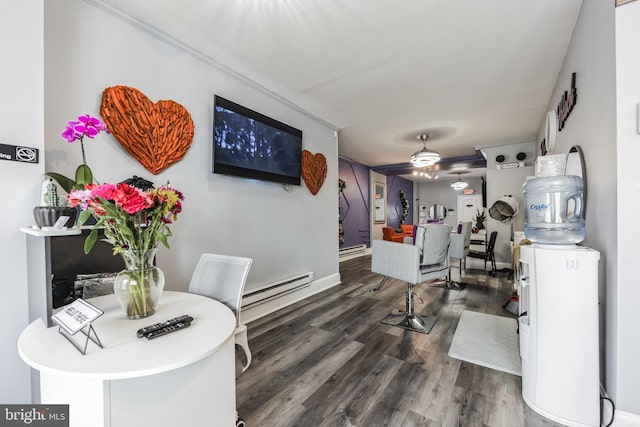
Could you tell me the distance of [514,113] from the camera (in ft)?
12.6

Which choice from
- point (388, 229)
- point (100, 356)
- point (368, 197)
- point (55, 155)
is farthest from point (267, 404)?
point (368, 197)

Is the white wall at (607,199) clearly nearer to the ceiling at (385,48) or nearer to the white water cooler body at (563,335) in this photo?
the white water cooler body at (563,335)

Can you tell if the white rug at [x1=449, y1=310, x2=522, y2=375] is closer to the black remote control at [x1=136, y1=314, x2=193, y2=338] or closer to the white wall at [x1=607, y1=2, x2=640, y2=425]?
the white wall at [x1=607, y1=2, x2=640, y2=425]

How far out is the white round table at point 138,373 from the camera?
2.53 ft

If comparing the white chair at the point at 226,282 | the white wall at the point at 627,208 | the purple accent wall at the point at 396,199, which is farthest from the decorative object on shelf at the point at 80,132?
the purple accent wall at the point at 396,199

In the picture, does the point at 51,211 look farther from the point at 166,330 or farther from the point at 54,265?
the point at 166,330

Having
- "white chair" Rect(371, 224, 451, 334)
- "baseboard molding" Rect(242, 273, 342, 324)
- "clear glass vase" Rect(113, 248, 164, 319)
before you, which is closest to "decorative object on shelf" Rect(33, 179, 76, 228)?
"clear glass vase" Rect(113, 248, 164, 319)

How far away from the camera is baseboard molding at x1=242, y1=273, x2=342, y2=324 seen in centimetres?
284

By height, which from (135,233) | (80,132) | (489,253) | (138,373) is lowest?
(489,253)

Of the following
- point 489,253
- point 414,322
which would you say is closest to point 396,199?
point 489,253

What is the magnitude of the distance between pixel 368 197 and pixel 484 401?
6358mm

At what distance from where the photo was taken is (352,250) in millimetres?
6844

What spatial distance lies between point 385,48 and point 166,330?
262 cm

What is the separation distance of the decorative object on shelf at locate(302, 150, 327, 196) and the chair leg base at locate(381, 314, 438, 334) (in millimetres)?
2013
